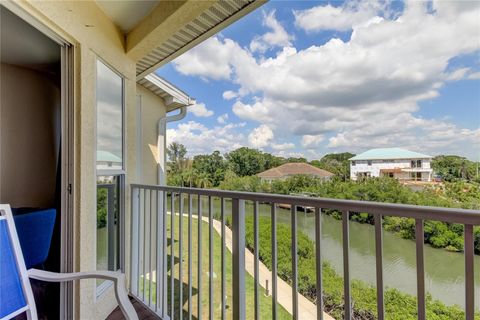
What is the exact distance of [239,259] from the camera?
5.56ft

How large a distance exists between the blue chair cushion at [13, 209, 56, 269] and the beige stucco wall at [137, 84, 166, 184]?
8.12 feet

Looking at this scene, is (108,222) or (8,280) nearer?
(8,280)

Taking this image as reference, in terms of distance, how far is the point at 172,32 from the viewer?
7.45 feet

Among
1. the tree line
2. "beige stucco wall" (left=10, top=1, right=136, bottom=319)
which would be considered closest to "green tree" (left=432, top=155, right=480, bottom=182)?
the tree line

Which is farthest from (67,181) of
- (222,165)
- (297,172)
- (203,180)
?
(222,165)

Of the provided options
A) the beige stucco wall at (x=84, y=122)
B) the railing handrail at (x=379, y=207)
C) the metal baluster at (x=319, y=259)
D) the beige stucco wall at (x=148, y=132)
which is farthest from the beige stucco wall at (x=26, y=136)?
the metal baluster at (x=319, y=259)

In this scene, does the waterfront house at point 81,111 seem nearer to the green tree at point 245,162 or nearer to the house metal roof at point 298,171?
the house metal roof at point 298,171

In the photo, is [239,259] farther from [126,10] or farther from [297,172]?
[297,172]

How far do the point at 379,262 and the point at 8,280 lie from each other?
1876 millimetres

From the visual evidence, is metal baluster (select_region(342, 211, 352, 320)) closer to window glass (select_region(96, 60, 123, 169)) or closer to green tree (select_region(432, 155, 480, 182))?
window glass (select_region(96, 60, 123, 169))

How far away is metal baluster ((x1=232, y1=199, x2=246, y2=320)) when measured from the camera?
1.69 meters

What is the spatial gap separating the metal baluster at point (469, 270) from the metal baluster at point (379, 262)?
0.93ft

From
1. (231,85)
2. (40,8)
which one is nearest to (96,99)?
(40,8)

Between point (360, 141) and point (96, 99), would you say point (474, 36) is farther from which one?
point (96, 99)
